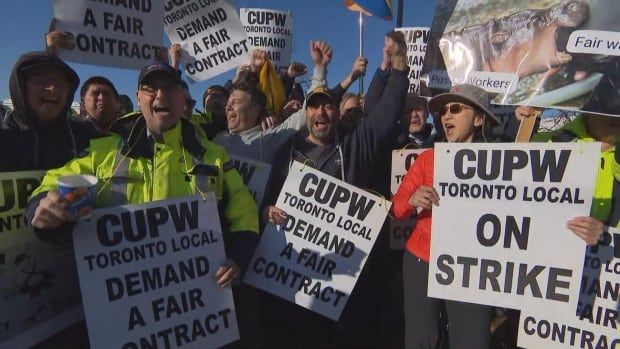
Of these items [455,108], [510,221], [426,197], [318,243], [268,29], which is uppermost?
[268,29]

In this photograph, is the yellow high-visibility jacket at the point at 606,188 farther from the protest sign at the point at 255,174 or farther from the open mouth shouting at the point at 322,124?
the protest sign at the point at 255,174

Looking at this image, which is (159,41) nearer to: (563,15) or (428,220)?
(428,220)

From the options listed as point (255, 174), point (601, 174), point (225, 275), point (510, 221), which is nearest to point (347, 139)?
point (255, 174)

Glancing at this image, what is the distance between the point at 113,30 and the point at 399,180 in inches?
116

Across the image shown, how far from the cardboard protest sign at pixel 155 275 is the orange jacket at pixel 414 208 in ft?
4.33

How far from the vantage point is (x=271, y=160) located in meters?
3.92

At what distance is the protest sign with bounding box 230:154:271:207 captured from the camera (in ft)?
12.3

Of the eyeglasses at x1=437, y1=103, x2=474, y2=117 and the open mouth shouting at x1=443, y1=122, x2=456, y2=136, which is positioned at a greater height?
the eyeglasses at x1=437, y1=103, x2=474, y2=117

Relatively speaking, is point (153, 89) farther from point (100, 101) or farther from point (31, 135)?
point (100, 101)

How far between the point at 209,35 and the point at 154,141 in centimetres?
262

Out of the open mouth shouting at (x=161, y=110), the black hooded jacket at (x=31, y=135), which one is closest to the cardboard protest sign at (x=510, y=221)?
the open mouth shouting at (x=161, y=110)

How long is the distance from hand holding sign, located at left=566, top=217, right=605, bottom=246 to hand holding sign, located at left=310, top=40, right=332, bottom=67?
2.70m

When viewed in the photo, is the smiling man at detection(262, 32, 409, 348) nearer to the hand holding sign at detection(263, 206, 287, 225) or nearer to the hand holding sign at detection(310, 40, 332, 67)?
the hand holding sign at detection(263, 206, 287, 225)

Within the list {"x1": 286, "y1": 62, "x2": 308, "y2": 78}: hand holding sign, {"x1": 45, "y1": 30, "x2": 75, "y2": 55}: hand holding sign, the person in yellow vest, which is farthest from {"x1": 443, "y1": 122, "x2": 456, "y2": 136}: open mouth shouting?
{"x1": 286, "y1": 62, "x2": 308, "y2": 78}: hand holding sign
